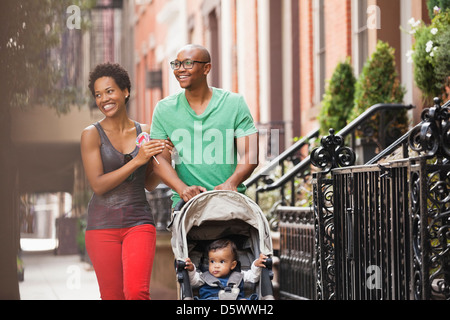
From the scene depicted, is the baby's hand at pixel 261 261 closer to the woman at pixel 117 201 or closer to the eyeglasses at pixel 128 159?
the woman at pixel 117 201

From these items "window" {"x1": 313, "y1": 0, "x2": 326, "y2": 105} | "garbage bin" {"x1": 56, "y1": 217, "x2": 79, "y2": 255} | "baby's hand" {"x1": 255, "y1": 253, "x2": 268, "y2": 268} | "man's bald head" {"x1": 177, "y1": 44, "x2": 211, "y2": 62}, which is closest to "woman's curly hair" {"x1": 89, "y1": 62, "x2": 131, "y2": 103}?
"man's bald head" {"x1": 177, "y1": 44, "x2": 211, "y2": 62}

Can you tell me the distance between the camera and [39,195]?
6.76 m

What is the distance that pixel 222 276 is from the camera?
502cm

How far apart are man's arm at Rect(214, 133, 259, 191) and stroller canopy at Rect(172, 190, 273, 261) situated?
0.19 ft

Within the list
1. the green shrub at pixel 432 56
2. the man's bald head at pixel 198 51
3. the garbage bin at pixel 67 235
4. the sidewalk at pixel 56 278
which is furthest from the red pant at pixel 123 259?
the green shrub at pixel 432 56

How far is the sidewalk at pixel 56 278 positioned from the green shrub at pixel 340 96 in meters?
4.09

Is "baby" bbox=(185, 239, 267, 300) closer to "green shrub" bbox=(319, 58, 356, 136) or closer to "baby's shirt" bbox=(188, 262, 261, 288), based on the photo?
"baby's shirt" bbox=(188, 262, 261, 288)

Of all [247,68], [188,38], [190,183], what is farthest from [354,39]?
[188,38]

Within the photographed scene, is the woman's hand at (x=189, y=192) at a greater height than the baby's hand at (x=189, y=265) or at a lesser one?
greater

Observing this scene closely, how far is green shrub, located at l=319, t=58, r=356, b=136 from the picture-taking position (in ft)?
33.6

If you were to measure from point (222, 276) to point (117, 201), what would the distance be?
28.3 inches

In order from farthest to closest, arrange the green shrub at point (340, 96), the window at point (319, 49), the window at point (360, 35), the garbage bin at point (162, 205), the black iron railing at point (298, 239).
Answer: the garbage bin at point (162, 205)
the window at point (319, 49)
the window at point (360, 35)
the green shrub at point (340, 96)
the black iron railing at point (298, 239)

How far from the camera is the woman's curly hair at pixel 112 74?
16.8 feet
